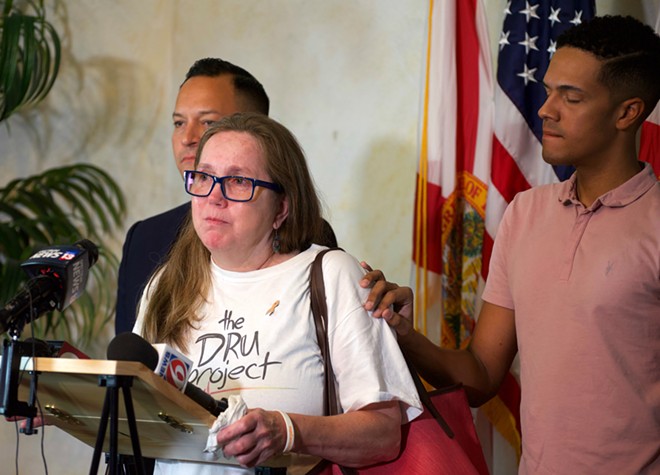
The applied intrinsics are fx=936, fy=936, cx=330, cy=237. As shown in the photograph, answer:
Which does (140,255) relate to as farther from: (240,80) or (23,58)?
(23,58)

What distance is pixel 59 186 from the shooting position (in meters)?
4.00

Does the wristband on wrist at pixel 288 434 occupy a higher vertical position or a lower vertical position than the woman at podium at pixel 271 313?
lower

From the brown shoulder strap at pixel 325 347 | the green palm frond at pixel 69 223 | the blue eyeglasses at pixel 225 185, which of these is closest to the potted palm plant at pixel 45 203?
the green palm frond at pixel 69 223

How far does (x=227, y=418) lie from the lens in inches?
60.6

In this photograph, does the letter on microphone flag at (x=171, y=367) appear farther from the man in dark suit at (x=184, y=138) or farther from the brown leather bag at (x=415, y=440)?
the man in dark suit at (x=184, y=138)

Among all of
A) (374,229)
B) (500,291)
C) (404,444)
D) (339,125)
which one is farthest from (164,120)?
(404,444)

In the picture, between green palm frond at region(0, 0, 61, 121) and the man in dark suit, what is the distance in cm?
118

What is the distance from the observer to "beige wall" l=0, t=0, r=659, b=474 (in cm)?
365

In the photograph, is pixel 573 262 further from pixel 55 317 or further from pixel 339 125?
pixel 55 317

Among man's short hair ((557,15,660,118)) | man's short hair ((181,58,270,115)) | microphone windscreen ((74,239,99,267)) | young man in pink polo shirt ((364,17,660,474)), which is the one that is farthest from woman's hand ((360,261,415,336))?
man's short hair ((181,58,270,115))

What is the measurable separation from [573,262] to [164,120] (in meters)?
2.40

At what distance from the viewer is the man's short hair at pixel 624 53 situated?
2363 mm

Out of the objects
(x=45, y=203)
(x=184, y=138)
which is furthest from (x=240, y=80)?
(x=45, y=203)

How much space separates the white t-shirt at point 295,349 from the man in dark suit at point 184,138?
77 cm
